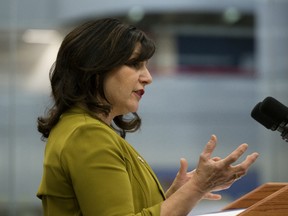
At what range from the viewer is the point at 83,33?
166 cm

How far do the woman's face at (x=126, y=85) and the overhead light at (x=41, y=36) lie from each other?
14.9 ft

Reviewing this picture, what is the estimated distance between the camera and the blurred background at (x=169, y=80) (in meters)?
6.23

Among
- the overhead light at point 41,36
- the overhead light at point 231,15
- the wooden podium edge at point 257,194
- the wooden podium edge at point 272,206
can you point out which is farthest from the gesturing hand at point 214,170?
the overhead light at point 231,15

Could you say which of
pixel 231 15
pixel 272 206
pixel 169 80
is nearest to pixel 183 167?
pixel 272 206

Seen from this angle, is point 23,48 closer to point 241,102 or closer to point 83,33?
point 241,102

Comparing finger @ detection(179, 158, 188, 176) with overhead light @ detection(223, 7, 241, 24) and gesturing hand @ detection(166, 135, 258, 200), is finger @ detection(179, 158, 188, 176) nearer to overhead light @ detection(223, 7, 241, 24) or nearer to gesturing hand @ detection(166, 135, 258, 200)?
gesturing hand @ detection(166, 135, 258, 200)

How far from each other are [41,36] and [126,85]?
4.70 m

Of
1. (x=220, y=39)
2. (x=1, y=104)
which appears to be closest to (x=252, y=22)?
(x=220, y=39)

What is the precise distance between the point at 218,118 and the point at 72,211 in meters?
4.93

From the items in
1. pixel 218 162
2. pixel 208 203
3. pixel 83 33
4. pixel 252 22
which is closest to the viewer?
pixel 218 162

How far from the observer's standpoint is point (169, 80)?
6352 mm

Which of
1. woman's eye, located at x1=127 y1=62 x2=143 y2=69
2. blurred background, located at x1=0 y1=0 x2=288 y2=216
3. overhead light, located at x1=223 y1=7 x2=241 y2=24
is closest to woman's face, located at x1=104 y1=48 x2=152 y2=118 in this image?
woman's eye, located at x1=127 y1=62 x2=143 y2=69

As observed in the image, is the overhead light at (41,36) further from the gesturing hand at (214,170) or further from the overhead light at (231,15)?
the gesturing hand at (214,170)

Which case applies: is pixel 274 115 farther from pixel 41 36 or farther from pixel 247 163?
pixel 41 36
